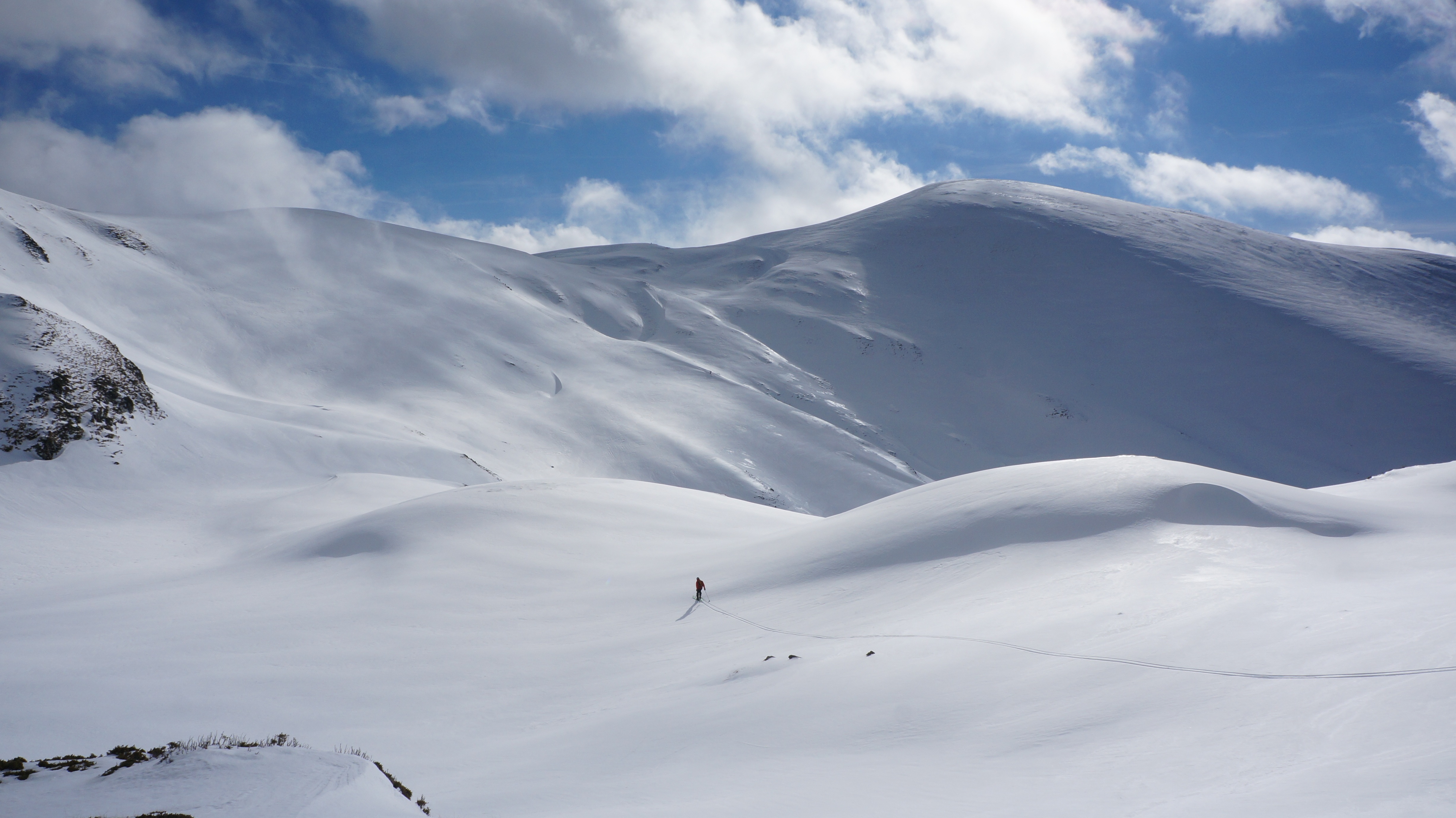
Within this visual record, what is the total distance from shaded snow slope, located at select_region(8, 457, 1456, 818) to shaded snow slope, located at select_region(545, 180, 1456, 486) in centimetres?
5652

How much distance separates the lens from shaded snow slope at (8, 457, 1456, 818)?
26.6ft

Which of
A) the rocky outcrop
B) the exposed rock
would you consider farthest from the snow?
the exposed rock

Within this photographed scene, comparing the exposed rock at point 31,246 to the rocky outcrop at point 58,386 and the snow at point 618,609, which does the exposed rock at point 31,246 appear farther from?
the rocky outcrop at point 58,386

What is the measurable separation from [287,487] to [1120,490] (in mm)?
34545

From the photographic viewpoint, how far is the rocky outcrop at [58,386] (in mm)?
30922

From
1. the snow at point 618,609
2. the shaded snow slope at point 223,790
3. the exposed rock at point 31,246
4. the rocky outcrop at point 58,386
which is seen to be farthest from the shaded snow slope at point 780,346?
the shaded snow slope at point 223,790

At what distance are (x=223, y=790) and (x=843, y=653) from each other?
921cm

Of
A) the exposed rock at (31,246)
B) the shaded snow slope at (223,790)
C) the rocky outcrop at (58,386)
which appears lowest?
the shaded snow slope at (223,790)

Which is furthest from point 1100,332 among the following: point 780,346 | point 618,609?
point 618,609

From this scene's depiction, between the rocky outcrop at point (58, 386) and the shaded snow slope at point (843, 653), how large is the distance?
424 inches

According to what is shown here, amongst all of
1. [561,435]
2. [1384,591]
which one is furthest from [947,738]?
[561,435]

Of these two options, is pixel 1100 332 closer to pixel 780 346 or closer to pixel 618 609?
pixel 780 346

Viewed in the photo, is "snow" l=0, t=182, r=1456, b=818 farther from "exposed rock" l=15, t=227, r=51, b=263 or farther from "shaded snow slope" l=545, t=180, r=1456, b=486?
"shaded snow slope" l=545, t=180, r=1456, b=486

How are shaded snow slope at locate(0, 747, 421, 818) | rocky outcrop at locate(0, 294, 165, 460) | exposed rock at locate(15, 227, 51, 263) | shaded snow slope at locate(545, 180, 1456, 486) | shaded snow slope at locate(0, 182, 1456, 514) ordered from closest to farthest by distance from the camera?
shaded snow slope at locate(0, 747, 421, 818), rocky outcrop at locate(0, 294, 165, 460), exposed rock at locate(15, 227, 51, 263), shaded snow slope at locate(0, 182, 1456, 514), shaded snow slope at locate(545, 180, 1456, 486)
